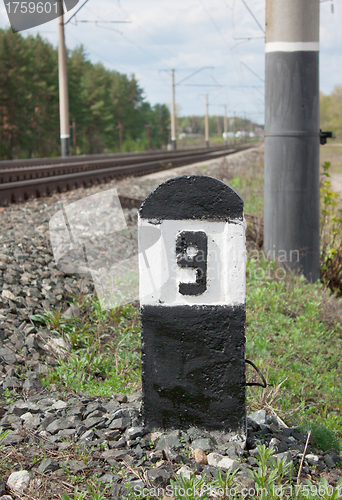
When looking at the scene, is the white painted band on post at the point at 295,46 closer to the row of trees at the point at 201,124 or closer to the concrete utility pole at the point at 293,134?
the concrete utility pole at the point at 293,134

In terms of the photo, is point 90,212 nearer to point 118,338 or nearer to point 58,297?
point 58,297

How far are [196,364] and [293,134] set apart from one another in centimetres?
378

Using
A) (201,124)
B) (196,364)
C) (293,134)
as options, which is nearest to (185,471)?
(196,364)

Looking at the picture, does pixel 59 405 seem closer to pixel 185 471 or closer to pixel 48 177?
pixel 185 471

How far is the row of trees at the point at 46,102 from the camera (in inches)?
1687

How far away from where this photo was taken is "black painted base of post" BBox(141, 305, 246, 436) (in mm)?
2207

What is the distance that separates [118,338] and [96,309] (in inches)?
13.7

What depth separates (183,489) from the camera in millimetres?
1837

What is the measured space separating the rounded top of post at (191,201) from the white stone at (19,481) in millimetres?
1171

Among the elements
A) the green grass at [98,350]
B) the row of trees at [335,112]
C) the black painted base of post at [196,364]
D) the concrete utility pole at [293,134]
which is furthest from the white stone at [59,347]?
the row of trees at [335,112]

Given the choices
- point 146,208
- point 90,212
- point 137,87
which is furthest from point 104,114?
point 146,208

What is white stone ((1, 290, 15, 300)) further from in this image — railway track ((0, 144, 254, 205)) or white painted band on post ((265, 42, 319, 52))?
railway track ((0, 144, 254, 205))

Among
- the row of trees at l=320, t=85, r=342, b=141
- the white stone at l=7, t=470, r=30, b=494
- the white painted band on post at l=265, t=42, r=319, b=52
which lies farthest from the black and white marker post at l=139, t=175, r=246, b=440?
the row of trees at l=320, t=85, r=342, b=141

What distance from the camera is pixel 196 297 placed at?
2213 millimetres
